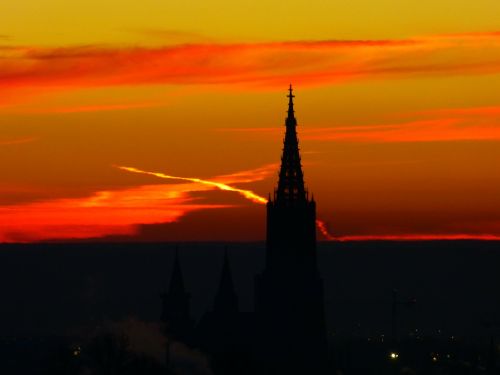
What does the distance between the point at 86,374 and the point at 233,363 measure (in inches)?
1000

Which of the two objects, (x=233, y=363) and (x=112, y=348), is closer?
(x=112, y=348)

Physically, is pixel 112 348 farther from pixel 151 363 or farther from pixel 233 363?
pixel 233 363

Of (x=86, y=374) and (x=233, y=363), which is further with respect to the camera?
(x=233, y=363)

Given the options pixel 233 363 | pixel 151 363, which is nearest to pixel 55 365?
pixel 151 363

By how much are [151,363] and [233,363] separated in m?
16.0

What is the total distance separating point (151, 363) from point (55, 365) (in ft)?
21.3

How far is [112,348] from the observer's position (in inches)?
6964

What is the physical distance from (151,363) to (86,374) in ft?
31.0

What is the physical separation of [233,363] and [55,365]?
63.0ft

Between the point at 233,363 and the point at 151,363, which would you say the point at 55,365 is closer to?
the point at 151,363

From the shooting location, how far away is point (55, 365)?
18175 cm

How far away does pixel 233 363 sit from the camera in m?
197

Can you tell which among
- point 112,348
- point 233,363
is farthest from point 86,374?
point 233,363

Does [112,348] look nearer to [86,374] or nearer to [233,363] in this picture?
[86,374]
